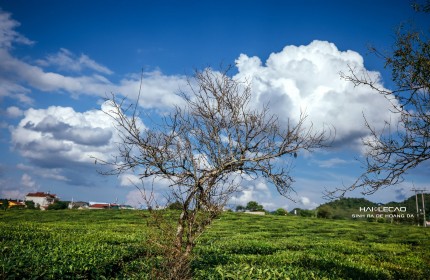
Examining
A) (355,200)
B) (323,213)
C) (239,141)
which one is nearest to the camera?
(239,141)

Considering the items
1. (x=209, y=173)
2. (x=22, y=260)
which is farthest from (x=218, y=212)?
(x=22, y=260)

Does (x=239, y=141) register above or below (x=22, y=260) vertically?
above

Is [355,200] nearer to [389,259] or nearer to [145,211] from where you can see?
[389,259]

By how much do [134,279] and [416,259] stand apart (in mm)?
15662

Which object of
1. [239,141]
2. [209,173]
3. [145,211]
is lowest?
[145,211]

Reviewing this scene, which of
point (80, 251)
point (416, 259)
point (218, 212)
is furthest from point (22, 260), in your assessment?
point (416, 259)

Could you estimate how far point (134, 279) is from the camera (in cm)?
934

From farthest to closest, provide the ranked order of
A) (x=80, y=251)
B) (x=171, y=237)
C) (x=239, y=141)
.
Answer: (x=80, y=251) → (x=239, y=141) → (x=171, y=237)

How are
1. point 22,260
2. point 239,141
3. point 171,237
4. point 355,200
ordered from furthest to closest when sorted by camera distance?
1. point 355,200
2. point 22,260
3. point 239,141
4. point 171,237

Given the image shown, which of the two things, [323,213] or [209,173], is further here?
[323,213]

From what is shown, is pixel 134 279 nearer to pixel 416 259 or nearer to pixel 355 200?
pixel 416 259

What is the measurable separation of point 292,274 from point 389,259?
9.79 meters

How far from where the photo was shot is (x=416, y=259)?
17.4 metres

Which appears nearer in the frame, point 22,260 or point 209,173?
point 209,173
